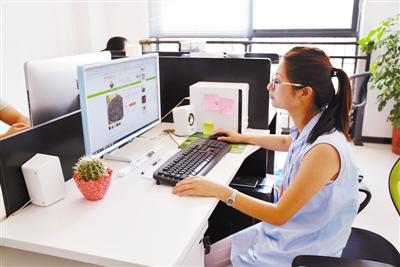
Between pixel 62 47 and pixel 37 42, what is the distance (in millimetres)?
385

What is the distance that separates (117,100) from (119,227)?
576 mm

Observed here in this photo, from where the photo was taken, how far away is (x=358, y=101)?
3541mm

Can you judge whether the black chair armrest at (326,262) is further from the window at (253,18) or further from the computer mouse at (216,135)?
the window at (253,18)

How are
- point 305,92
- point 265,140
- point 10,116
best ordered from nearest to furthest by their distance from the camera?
point 305,92 → point 265,140 → point 10,116

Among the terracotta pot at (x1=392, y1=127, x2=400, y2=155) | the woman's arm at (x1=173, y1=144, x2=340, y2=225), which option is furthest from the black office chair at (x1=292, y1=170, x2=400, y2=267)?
the terracotta pot at (x1=392, y1=127, x2=400, y2=155)

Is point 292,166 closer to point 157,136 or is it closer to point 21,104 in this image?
point 157,136

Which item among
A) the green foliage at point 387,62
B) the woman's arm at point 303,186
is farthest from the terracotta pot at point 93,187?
the green foliage at point 387,62

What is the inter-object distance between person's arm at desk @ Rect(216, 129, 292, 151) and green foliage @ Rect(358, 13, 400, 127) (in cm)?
200

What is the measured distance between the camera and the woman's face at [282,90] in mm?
1298

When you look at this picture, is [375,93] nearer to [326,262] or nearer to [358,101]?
[358,101]

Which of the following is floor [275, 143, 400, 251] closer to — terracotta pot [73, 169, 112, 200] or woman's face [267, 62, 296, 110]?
woman's face [267, 62, 296, 110]

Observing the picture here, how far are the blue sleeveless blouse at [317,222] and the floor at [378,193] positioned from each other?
3.63 ft

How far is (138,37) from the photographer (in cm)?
447

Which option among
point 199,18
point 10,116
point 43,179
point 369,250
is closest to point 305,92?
point 369,250
